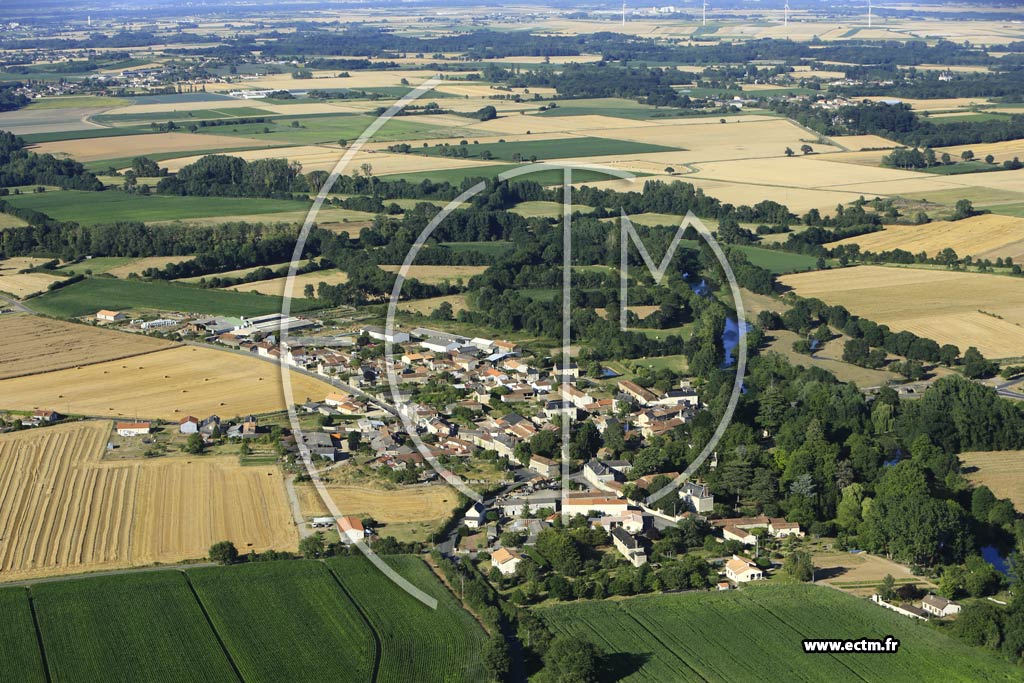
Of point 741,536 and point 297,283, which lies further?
point 297,283

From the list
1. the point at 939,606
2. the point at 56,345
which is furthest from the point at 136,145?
the point at 939,606

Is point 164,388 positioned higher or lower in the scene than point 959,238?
lower

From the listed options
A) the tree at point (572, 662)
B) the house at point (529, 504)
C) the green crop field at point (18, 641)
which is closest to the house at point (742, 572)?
the tree at point (572, 662)

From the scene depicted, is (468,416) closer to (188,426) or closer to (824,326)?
(188,426)

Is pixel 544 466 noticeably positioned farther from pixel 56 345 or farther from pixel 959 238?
pixel 959 238

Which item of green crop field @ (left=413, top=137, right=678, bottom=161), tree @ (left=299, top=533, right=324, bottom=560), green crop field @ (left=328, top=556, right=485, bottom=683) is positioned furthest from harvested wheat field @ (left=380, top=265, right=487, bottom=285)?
green crop field @ (left=328, top=556, right=485, bottom=683)

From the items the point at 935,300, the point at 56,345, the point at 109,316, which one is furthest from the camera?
the point at 935,300

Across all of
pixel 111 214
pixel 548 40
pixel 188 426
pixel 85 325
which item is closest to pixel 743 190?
pixel 111 214
